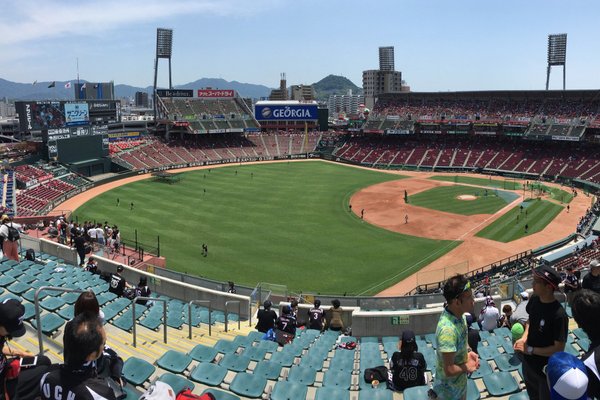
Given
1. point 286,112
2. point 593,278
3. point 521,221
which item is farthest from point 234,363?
point 286,112

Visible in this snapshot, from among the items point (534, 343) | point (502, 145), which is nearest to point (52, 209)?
point (534, 343)

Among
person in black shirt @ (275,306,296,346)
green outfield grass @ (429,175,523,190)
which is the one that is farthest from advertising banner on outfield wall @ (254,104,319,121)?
person in black shirt @ (275,306,296,346)

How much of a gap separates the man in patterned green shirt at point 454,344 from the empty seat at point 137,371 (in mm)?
5319

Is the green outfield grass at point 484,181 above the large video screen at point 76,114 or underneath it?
underneath

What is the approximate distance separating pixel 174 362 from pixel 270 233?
33.9 metres

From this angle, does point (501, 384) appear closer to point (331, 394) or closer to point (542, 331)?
point (331, 394)

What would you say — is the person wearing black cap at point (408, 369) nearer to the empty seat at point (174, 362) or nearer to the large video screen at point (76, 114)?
the empty seat at point (174, 362)

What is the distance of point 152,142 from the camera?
311ft

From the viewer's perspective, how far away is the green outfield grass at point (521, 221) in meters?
43.9

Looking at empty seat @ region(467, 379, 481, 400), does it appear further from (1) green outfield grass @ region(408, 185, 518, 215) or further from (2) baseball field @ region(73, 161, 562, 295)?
(1) green outfield grass @ region(408, 185, 518, 215)

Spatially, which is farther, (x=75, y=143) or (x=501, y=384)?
(x=75, y=143)

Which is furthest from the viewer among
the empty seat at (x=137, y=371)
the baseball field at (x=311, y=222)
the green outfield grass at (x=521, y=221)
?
the green outfield grass at (x=521, y=221)

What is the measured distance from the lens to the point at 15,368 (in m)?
5.80

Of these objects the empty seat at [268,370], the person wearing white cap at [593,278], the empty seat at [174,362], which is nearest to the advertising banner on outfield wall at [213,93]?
the empty seat at [174,362]
